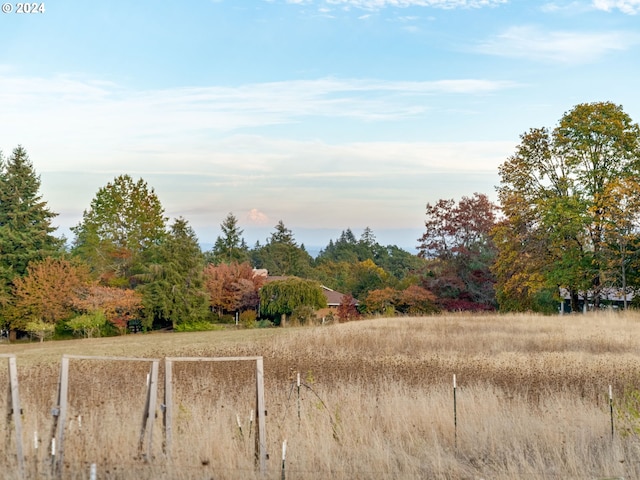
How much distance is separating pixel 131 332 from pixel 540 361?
3551 cm

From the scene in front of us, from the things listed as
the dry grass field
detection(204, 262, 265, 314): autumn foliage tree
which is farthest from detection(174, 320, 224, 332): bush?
the dry grass field

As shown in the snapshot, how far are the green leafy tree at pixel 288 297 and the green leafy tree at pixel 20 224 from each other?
1512cm

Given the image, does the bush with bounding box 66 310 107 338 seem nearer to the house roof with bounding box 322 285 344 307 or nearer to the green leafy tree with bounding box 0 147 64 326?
the green leafy tree with bounding box 0 147 64 326

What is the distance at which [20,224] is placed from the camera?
155ft

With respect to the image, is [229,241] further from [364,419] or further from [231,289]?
[364,419]

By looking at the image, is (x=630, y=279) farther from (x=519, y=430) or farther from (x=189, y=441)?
(x=189, y=441)

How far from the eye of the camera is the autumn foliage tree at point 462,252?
150ft

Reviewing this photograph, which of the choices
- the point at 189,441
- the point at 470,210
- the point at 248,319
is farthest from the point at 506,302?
the point at 189,441

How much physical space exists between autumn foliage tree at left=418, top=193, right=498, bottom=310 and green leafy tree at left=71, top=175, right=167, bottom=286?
828 inches

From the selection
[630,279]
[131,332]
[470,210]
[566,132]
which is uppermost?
[566,132]

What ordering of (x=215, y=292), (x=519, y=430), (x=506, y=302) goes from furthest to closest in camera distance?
1. (x=215, y=292)
2. (x=506, y=302)
3. (x=519, y=430)

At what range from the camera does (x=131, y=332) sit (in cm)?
4656

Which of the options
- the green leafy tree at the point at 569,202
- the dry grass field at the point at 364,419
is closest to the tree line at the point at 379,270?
the green leafy tree at the point at 569,202

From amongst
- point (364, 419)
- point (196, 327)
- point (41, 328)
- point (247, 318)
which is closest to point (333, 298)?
point (247, 318)
